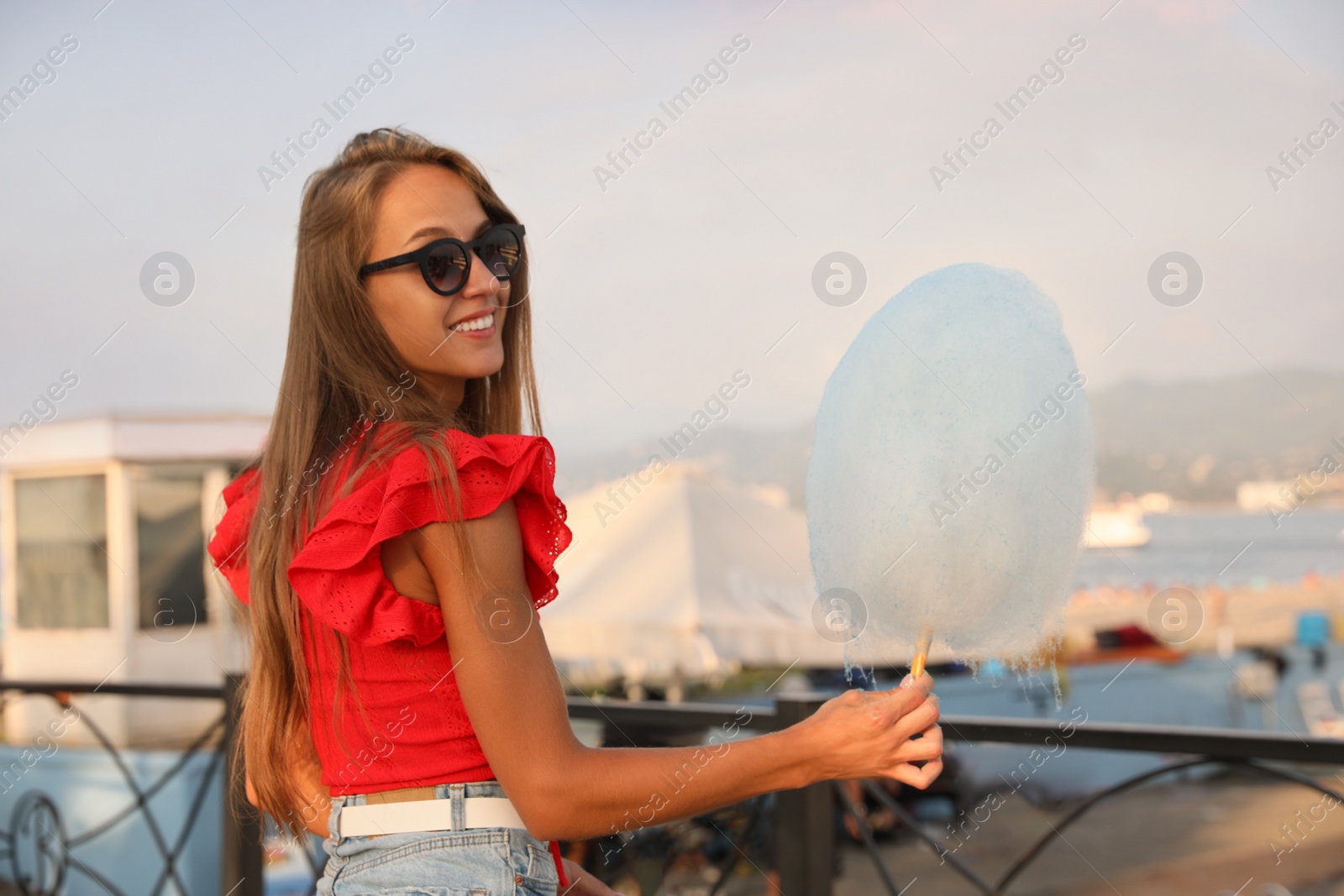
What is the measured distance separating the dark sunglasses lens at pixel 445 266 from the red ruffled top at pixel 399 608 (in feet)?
0.74

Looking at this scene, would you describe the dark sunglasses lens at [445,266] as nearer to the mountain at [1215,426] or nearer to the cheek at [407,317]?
the cheek at [407,317]

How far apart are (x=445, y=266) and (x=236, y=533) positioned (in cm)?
52

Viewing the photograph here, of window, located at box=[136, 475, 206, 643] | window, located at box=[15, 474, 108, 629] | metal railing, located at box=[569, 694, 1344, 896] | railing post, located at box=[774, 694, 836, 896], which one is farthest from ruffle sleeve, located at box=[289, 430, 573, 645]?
window, located at box=[15, 474, 108, 629]

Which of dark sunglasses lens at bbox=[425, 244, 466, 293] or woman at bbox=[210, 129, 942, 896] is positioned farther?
dark sunglasses lens at bbox=[425, 244, 466, 293]

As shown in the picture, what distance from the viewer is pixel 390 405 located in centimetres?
127

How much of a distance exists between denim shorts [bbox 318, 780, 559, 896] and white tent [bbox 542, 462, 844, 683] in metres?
6.00

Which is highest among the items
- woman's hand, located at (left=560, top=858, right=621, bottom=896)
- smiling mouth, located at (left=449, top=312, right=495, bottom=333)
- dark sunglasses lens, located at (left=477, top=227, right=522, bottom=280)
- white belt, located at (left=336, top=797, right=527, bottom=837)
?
Result: dark sunglasses lens, located at (left=477, top=227, right=522, bottom=280)

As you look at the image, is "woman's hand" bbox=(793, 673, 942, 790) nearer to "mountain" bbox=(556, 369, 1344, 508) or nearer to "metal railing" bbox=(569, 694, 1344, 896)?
"metal railing" bbox=(569, 694, 1344, 896)

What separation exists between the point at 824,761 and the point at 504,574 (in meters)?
0.41

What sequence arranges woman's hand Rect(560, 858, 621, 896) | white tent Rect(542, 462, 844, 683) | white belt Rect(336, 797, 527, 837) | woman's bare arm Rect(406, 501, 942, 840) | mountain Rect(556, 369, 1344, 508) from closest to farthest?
woman's bare arm Rect(406, 501, 942, 840) < white belt Rect(336, 797, 527, 837) < woman's hand Rect(560, 858, 621, 896) < white tent Rect(542, 462, 844, 683) < mountain Rect(556, 369, 1344, 508)

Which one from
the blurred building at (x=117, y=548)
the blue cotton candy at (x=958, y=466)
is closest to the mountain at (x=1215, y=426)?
the blurred building at (x=117, y=548)

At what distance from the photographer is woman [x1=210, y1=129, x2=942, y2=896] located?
1.11m

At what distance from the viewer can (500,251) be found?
138 centimetres

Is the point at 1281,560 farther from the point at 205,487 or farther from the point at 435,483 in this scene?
the point at 435,483
